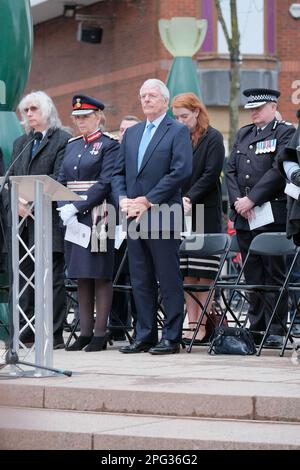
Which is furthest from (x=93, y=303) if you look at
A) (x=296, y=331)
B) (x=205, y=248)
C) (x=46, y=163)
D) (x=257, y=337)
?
(x=296, y=331)

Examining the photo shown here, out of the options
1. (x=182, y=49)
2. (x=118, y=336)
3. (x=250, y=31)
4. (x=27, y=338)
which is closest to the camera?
(x=27, y=338)

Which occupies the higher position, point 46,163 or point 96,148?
point 96,148

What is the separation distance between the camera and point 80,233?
35.4 ft

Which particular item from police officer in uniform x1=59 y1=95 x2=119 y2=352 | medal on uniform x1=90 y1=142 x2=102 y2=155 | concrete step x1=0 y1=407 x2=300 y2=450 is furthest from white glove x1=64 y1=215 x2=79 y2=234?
concrete step x1=0 y1=407 x2=300 y2=450

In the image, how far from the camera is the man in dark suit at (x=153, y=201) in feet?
33.8

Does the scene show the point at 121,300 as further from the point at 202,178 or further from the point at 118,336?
the point at 202,178

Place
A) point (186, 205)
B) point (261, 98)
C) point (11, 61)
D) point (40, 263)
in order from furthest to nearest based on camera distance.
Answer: point (11, 61)
point (186, 205)
point (261, 98)
point (40, 263)

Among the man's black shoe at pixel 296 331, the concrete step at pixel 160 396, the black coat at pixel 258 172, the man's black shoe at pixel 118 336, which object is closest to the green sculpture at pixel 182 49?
the man's black shoe at pixel 296 331

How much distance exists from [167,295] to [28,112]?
7.54 ft

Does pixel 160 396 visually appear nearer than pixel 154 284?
Yes

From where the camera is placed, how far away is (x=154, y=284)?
10.6 m

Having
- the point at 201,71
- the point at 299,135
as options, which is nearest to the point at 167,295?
the point at 299,135

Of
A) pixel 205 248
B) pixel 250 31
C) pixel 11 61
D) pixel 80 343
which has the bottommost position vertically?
pixel 80 343

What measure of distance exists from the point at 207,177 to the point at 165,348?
1767mm
